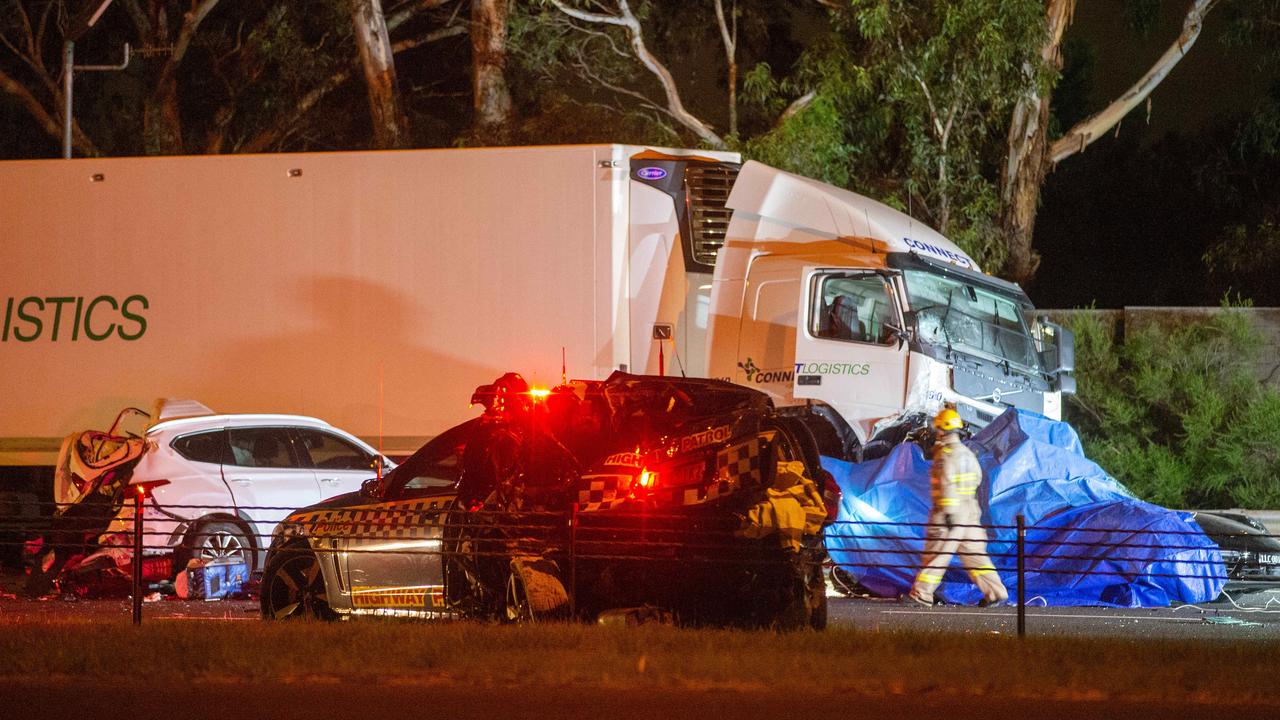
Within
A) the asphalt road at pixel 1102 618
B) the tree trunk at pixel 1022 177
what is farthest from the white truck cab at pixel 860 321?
the tree trunk at pixel 1022 177

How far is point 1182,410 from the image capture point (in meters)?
18.5

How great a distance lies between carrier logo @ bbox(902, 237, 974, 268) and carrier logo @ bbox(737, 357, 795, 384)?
1690mm

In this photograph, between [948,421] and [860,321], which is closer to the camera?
[948,421]

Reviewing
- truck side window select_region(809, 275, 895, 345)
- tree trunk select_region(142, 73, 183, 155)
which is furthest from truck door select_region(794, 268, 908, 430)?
tree trunk select_region(142, 73, 183, 155)

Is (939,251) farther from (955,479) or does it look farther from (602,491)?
(602,491)

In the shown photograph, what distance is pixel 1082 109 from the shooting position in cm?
4562

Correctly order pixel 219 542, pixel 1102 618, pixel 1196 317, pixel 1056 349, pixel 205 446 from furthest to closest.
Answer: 1. pixel 1196 317
2. pixel 1056 349
3. pixel 205 446
4. pixel 219 542
5. pixel 1102 618

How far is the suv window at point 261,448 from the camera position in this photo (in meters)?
13.6

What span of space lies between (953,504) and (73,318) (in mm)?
9261

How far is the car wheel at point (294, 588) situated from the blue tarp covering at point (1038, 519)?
4.37m

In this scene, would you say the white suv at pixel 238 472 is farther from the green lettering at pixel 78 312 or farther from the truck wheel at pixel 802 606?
the truck wheel at pixel 802 606

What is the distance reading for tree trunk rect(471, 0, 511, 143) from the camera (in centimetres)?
2511

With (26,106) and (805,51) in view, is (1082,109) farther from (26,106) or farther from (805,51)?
(26,106)

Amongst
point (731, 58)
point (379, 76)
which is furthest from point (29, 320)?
point (731, 58)
